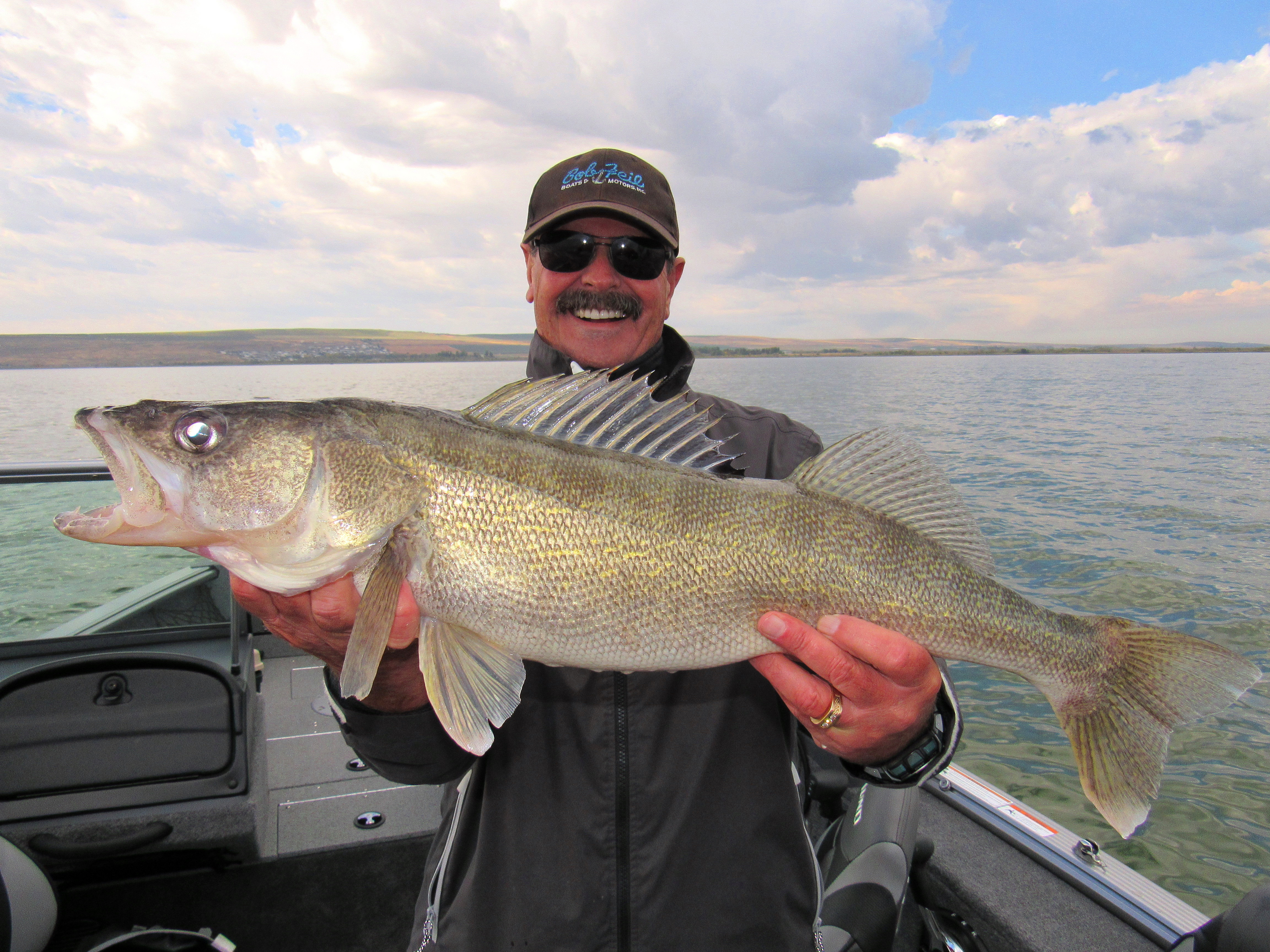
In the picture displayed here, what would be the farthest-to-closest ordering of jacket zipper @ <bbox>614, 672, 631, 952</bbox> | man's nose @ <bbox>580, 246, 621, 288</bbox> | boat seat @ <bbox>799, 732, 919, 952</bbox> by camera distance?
man's nose @ <bbox>580, 246, 621, 288</bbox> < boat seat @ <bbox>799, 732, 919, 952</bbox> < jacket zipper @ <bbox>614, 672, 631, 952</bbox>

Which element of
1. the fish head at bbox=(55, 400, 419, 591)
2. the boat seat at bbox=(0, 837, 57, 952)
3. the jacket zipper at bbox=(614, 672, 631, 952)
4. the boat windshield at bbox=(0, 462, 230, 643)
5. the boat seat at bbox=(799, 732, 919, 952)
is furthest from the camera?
the boat windshield at bbox=(0, 462, 230, 643)

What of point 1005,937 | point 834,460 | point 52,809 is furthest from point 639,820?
point 52,809

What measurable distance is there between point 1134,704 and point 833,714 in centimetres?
105

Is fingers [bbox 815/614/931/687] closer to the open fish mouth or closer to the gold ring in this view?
the gold ring

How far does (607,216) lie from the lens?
319cm

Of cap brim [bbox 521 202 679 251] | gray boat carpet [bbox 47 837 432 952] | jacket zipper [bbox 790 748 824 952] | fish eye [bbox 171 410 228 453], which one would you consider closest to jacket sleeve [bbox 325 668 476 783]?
fish eye [bbox 171 410 228 453]

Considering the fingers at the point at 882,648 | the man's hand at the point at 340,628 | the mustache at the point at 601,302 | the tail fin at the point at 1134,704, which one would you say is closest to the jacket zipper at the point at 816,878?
the fingers at the point at 882,648

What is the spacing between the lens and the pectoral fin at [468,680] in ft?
6.54

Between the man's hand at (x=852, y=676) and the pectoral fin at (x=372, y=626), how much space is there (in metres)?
1.14

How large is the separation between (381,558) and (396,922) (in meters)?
2.75

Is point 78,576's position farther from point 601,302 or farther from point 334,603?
point 601,302

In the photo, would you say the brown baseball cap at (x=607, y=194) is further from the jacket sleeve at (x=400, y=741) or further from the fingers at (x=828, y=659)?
the jacket sleeve at (x=400, y=741)

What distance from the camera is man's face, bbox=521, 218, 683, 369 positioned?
332 cm

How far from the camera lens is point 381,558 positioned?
2.06 m
